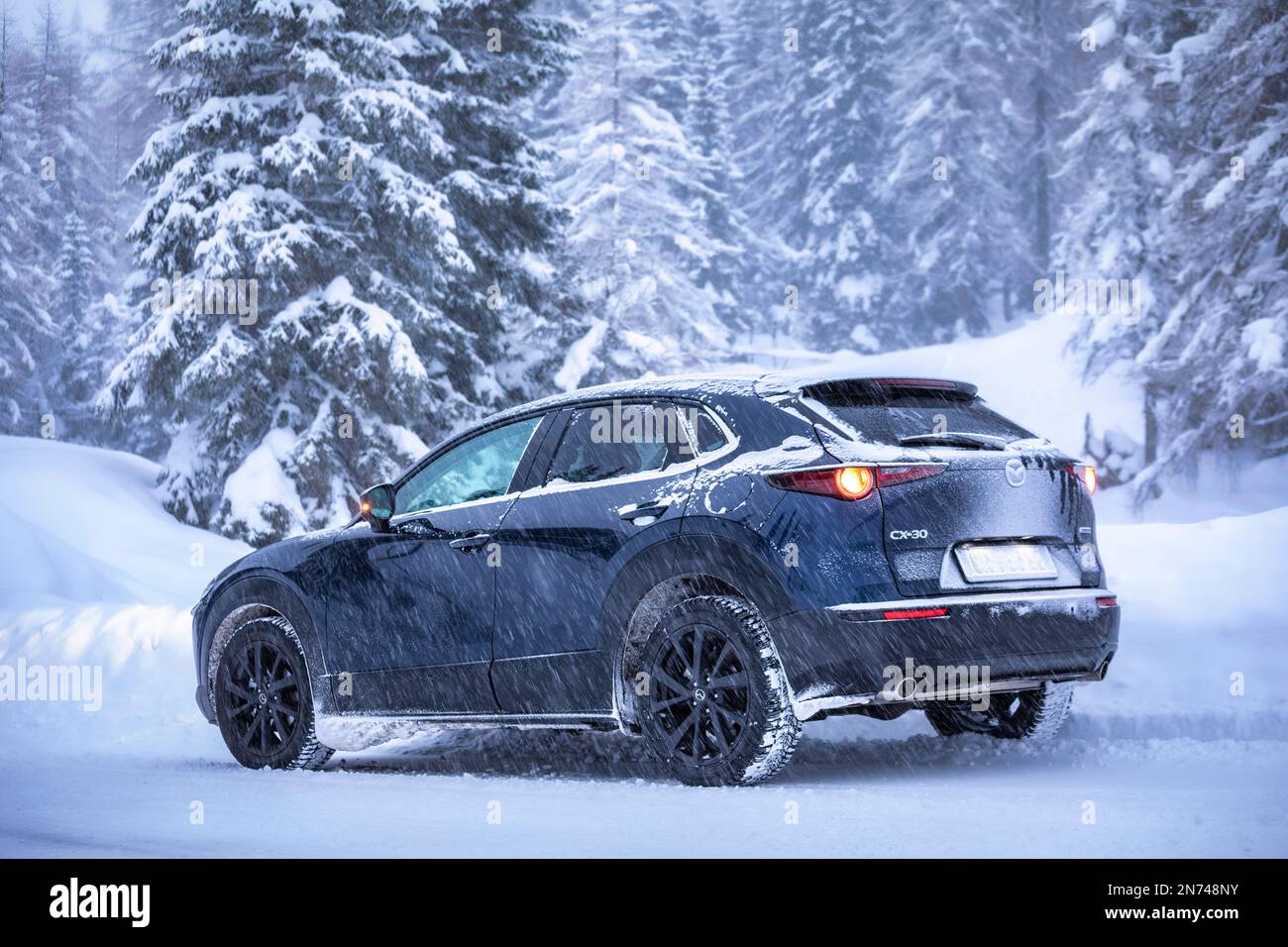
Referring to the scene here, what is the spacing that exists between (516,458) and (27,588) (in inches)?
283

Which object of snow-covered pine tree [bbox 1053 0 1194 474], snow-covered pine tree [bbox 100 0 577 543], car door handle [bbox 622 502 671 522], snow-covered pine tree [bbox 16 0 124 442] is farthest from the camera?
snow-covered pine tree [bbox 16 0 124 442]

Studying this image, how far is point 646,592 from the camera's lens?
669cm

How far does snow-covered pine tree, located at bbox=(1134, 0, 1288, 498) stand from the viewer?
1045 inches

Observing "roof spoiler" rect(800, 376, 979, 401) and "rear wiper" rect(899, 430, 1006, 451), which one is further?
"roof spoiler" rect(800, 376, 979, 401)

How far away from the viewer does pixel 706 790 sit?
6465 mm

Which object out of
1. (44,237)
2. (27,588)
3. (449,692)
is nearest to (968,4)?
(44,237)

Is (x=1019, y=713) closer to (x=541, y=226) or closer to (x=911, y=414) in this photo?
(x=911, y=414)

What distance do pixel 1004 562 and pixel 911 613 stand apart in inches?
23.6

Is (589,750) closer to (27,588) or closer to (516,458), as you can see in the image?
(516,458)

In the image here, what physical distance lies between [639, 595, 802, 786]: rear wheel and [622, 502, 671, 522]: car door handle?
0.42 meters

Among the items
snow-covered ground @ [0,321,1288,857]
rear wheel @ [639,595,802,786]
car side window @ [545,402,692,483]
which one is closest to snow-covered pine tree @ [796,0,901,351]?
snow-covered ground @ [0,321,1288,857]

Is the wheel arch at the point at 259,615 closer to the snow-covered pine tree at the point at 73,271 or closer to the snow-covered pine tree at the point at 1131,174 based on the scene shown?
the snow-covered pine tree at the point at 1131,174

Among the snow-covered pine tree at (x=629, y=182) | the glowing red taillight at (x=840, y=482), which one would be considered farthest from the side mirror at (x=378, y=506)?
the snow-covered pine tree at (x=629, y=182)

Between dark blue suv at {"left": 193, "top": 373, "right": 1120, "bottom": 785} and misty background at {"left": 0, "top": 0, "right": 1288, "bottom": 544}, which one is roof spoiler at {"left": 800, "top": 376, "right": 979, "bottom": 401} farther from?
misty background at {"left": 0, "top": 0, "right": 1288, "bottom": 544}
